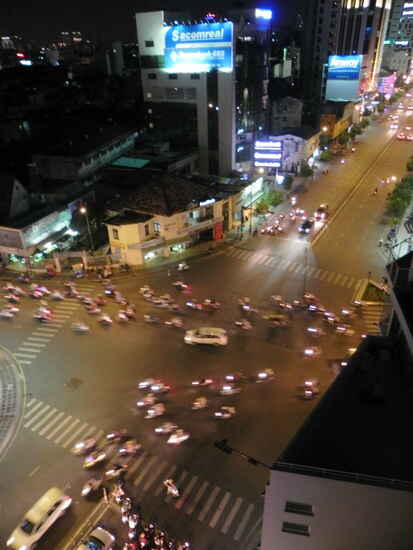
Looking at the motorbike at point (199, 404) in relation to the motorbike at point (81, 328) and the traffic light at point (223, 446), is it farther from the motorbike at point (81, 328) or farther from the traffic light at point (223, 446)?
the motorbike at point (81, 328)

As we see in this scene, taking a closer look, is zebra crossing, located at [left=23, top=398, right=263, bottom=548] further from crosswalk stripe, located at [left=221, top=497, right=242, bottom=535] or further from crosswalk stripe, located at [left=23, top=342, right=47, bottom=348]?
crosswalk stripe, located at [left=23, top=342, right=47, bottom=348]

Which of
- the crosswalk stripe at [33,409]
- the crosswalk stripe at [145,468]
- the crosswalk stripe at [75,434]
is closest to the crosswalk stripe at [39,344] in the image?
the crosswalk stripe at [33,409]

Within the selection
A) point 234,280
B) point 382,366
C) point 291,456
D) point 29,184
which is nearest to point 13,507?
point 291,456

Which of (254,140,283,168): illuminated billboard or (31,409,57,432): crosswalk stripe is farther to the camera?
(254,140,283,168): illuminated billboard

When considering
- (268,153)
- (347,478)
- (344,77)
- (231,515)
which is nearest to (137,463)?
(231,515)

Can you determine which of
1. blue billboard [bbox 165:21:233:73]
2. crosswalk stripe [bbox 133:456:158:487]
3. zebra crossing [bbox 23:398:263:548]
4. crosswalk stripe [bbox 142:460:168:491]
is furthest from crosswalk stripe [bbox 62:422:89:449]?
blue billboard [bbox 165:21:233:73]
